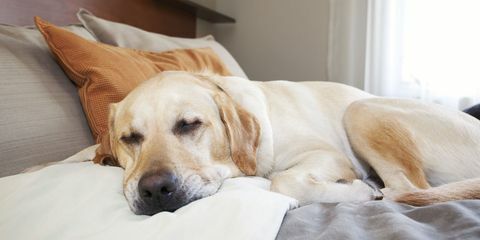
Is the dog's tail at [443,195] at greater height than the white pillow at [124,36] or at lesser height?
lesser

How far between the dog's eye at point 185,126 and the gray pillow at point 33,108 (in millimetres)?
417

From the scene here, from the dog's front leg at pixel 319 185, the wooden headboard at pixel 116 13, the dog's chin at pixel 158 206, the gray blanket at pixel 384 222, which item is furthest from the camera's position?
the wooden headboard at pixel 116 13

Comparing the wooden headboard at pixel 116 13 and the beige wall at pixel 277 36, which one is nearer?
the wooden headboard at pixel 116 13

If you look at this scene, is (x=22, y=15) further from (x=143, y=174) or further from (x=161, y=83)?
(x=143, y=174)

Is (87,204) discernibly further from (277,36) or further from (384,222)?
(277,36)

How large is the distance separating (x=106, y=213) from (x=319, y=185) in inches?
21.2

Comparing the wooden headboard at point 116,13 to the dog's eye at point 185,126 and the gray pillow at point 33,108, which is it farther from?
the dog's eye at point 185,126

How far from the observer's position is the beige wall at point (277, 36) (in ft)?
11.6

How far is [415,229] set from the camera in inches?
29.3

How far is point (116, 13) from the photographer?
2.47m

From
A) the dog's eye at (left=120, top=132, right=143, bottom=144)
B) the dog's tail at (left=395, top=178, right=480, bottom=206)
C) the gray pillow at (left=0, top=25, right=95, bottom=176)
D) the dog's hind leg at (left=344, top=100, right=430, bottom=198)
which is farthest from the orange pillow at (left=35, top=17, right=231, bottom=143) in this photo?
the dog's tail at (left=395, top=178, right=480, bottom=206)

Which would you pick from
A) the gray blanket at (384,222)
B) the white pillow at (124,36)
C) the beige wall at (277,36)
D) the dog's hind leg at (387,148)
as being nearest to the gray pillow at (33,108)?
the white pillow at (124,36)

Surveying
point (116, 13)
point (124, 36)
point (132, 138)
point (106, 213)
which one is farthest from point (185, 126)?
point (116, 13)

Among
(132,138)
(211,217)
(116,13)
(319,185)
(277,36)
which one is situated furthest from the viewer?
(277,36)
